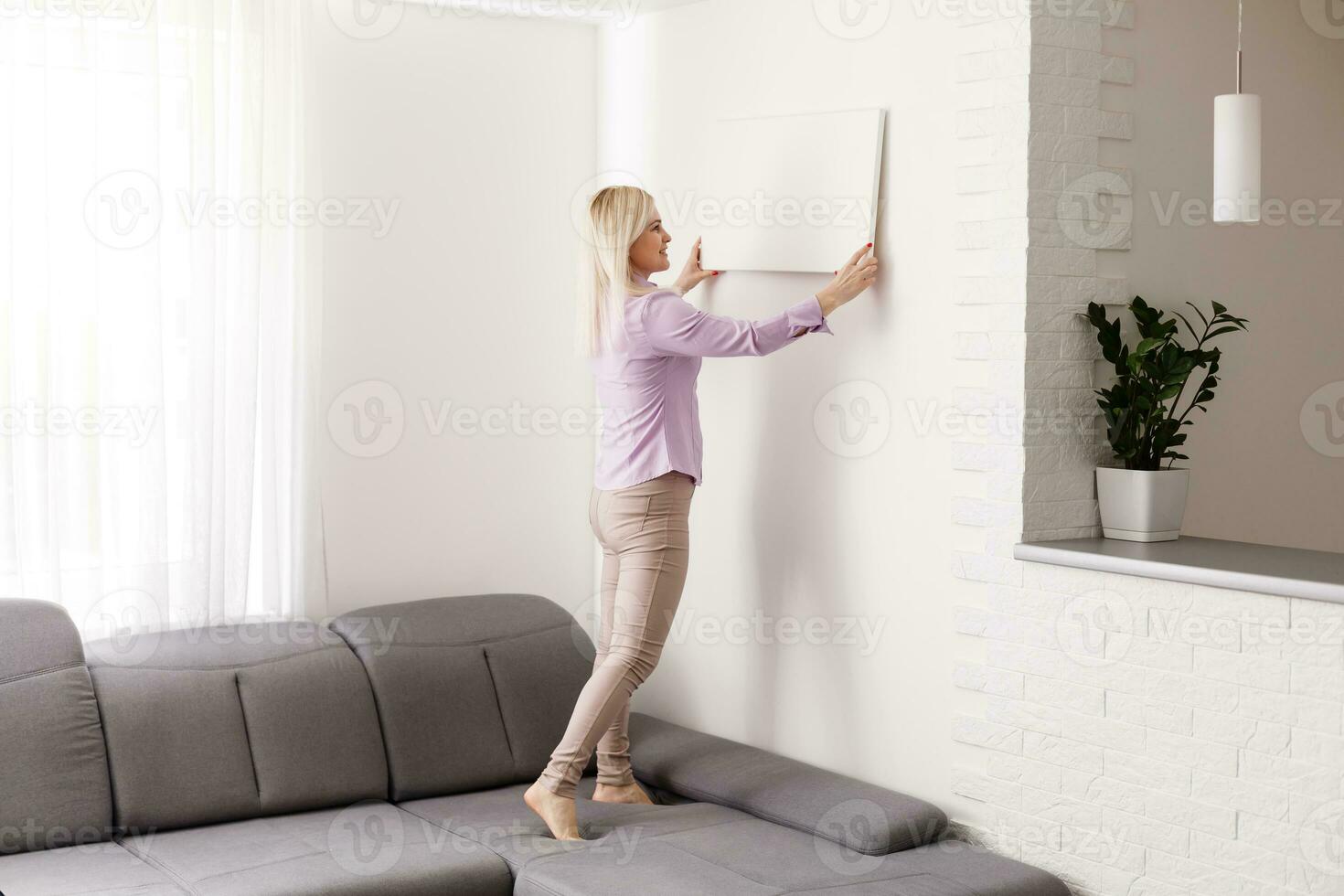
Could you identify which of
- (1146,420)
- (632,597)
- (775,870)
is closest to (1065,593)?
(1146,420)

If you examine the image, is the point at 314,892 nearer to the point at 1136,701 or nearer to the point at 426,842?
the point at 426,842

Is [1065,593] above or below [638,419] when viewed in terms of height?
below

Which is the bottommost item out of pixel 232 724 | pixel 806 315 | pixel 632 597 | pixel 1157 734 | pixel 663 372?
pixel 232 724

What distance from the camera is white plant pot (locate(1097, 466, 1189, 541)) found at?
3.04 m

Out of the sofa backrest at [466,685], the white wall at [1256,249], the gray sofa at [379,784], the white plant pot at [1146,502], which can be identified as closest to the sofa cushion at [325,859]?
the gray sofa at [379,784]

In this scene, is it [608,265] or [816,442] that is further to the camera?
[816,442]

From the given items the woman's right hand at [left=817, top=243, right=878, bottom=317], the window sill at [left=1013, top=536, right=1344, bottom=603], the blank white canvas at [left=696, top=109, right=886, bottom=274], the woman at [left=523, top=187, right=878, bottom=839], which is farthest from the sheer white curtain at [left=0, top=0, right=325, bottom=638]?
the window sill at [left=1013, top=536, right=1344, bottom=603]

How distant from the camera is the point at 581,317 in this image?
3527mm

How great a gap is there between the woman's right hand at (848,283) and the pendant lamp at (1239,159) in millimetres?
856

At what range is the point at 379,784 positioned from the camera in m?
3.61

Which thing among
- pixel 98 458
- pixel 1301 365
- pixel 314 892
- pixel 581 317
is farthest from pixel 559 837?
pixel 1301 365

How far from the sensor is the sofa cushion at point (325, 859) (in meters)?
2.94

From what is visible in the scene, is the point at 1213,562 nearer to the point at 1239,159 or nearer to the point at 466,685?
the point at 1239,159

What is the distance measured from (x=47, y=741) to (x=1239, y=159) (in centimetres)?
283
